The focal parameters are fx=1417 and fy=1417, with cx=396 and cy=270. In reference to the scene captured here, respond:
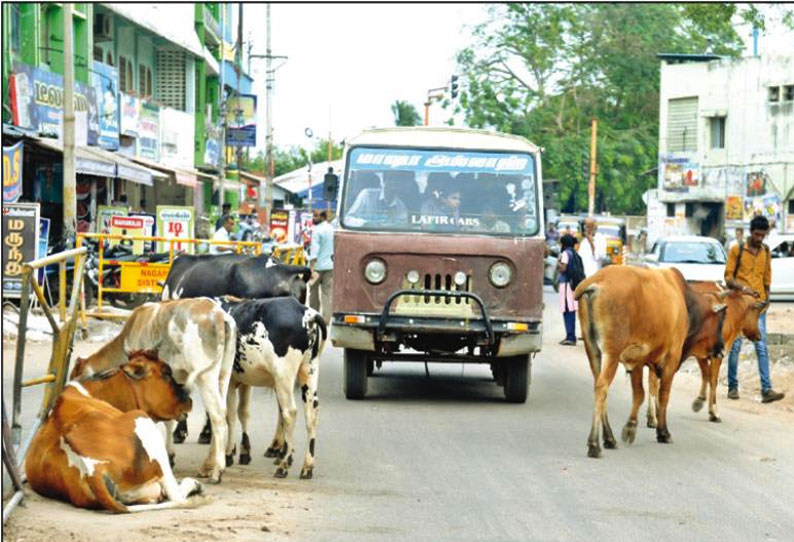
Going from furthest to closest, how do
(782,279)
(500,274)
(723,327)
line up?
(782,279)
(500,274)
(723,327)

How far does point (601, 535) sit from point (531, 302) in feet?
19.3

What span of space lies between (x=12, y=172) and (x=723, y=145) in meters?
35.7

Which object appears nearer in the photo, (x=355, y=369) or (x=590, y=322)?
(x=590, y=322)

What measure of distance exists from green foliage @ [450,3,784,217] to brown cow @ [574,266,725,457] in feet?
167

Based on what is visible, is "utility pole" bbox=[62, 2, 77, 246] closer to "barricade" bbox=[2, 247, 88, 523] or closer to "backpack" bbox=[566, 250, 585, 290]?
"backpack" bbox=[566, 250, 585, 290]

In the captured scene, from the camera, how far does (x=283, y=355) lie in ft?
31.4

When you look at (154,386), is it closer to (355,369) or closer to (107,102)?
(355,369)

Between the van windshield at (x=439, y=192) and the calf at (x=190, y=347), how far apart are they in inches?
199

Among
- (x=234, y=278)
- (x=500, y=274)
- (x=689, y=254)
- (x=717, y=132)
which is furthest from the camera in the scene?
(x=717, y=132)

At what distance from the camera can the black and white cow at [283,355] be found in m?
9.55

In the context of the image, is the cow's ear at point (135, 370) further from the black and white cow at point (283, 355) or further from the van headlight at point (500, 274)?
the van headlight at point (500, 274)

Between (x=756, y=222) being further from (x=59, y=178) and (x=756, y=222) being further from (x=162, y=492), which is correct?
(x=59, y=178)

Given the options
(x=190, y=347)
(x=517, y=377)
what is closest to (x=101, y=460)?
(x=190, y=347)

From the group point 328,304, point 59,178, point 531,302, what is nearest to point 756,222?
point 531,302
